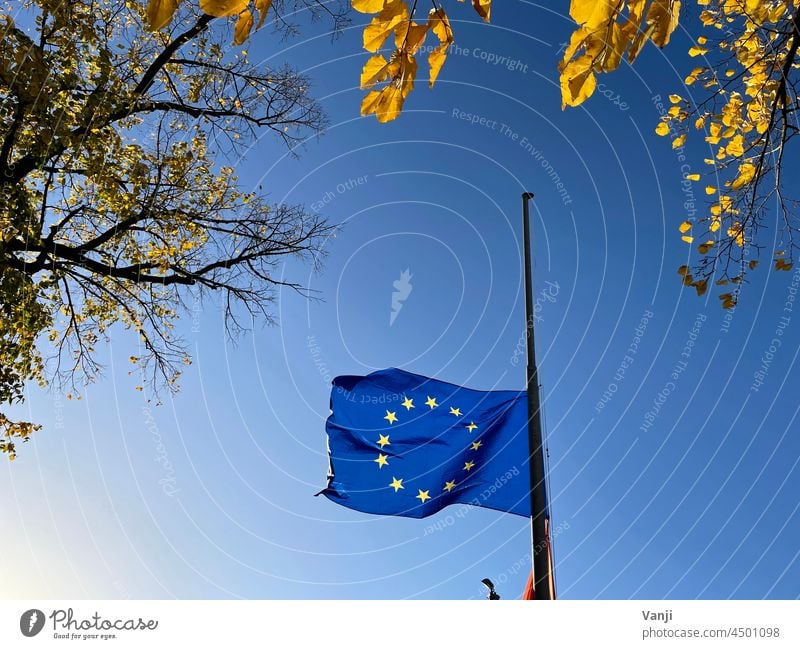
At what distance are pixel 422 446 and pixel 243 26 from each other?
312 inches

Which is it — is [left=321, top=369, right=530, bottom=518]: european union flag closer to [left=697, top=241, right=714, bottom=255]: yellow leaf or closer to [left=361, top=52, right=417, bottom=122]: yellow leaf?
[left=697, top=241, right=714, bottom=255]: yellow leaf

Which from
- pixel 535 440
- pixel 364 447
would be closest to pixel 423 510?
pixel 364 447

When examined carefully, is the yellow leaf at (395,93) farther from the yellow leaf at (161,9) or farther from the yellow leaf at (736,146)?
the yellow leaf at (736,146)

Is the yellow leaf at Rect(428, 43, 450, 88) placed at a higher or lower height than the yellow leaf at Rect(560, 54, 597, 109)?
higher

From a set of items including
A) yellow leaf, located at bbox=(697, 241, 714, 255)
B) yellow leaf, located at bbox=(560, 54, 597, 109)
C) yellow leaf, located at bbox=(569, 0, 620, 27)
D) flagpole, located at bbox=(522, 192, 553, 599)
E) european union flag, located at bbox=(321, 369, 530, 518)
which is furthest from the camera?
european union flag, located at bbox=(321, 369, 530, 518)

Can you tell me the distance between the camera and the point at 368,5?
4.48ft

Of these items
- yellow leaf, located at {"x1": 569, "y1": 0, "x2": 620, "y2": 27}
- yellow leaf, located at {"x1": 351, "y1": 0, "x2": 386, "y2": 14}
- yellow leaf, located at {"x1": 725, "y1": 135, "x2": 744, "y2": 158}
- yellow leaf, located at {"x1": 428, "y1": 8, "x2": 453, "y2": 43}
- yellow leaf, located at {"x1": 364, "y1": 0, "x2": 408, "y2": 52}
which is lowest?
yellow leaf, located at {"x1": 569, "y1": 0, "x2": 620, "y2": 27}

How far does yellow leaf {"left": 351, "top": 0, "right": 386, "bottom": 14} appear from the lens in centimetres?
136

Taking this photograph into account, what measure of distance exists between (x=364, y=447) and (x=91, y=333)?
216 inches

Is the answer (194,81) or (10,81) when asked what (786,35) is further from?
(194,81)

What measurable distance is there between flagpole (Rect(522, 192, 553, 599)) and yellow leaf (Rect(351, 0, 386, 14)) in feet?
19.3

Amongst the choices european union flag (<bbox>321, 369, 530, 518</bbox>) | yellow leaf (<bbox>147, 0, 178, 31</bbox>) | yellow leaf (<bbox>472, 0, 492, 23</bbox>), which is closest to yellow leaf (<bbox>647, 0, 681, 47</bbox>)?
yellow leaf (<bbox>472, 0, 492, 23</bbox>)

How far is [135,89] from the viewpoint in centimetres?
738

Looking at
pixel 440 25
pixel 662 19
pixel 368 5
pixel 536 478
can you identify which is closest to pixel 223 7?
pixel 368 5
